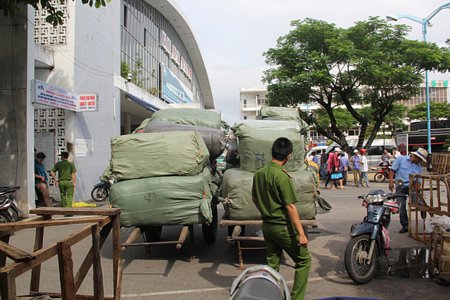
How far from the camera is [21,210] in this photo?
9031mm

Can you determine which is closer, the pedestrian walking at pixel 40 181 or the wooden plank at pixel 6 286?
the wooden plank at pixel 6 286

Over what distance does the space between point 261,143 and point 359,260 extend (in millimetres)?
1976

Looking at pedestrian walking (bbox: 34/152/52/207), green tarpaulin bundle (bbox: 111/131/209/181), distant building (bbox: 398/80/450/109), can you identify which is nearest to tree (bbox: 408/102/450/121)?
distant building (bbox: 398/80/450/109)

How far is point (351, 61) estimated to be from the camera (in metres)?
18.0

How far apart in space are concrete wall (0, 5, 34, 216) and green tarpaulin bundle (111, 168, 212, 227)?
190 inches

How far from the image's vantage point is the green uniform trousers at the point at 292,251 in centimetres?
356

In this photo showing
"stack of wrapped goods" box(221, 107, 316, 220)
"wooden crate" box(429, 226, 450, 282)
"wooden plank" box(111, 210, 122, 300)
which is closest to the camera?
"wooden plank" box(111, 210, 122, 300)

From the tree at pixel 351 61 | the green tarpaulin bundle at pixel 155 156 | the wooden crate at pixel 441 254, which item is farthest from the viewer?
the tree at pixel 351 61

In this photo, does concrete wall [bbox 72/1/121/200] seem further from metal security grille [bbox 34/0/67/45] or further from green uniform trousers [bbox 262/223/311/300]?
green uniform trousers [bbox 262/223/311/300]

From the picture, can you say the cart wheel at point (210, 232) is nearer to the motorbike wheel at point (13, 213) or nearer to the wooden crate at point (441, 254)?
the wooden crate at point (441, 254)

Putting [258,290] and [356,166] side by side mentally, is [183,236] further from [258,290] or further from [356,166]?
[356,166]

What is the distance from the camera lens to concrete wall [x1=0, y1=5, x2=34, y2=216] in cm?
917

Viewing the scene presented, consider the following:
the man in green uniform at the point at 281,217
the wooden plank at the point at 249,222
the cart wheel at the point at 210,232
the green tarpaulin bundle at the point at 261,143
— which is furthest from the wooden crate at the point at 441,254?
the cart wheel at the point at 210,232

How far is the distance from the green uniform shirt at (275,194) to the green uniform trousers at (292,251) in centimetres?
7
